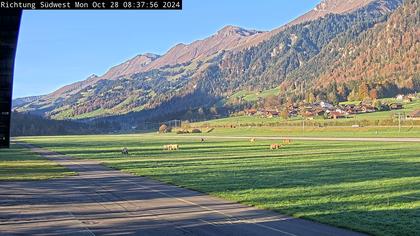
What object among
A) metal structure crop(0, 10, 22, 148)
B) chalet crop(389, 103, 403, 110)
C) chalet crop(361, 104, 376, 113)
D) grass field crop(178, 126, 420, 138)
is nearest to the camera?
metal structure crop(0, 10, 22, 148)

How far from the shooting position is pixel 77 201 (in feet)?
84.1

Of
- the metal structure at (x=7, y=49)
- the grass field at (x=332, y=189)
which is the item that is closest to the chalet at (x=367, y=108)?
the grass field at (x=332, y=189)

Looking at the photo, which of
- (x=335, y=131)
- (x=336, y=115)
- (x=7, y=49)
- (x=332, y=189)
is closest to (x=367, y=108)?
(x=336, y=115)

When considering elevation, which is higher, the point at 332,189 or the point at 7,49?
the point at 7,49

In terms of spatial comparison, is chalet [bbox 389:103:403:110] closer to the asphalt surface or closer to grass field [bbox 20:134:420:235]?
grass field [bbox 20:134:420:235]

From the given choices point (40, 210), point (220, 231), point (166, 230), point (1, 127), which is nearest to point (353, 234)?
point (220, 231)

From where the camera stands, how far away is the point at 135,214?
20828 millimetres

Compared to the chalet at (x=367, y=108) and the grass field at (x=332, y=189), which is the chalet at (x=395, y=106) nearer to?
the chalet at (x=367, y=108)

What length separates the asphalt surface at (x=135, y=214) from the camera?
17297 mm

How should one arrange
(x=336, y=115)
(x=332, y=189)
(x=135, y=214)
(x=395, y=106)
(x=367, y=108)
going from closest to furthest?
(x=135, y=214), (x=332, y=189), (x=336, y=115), (x=395, y=106), (x=367, y=108)

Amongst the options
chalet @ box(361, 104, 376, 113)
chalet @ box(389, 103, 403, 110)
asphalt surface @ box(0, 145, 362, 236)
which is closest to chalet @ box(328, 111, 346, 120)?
chalet @ box(361, 104, 376, 113)

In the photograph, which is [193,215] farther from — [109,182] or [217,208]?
[109,182]

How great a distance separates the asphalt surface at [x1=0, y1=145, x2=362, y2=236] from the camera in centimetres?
1730

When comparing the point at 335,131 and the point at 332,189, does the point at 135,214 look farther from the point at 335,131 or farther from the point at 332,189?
the point at 335,131
